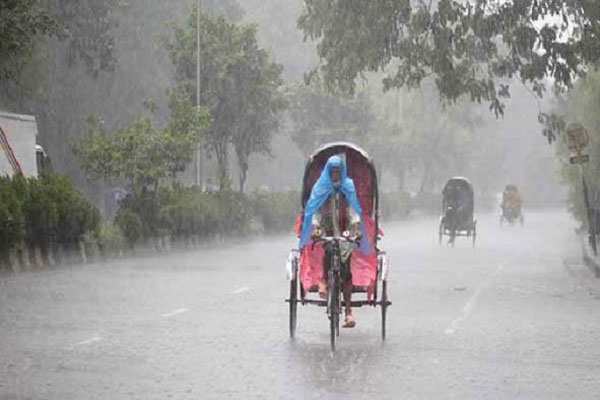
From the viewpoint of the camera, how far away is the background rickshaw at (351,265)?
14.4 meters

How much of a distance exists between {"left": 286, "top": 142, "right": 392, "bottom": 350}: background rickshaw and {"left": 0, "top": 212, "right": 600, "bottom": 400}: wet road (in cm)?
42

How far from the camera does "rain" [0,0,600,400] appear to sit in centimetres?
1210

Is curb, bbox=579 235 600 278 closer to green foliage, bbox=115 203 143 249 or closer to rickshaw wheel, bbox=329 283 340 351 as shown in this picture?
green foliage, bbox=115 203 143 249

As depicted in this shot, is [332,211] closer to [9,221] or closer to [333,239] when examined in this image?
[333,239]

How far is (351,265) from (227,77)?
1435 inches

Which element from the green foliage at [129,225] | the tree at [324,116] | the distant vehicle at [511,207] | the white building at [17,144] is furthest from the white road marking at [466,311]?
the tree at [324,116]

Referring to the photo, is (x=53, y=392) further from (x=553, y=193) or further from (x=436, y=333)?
(x=553, y=193)

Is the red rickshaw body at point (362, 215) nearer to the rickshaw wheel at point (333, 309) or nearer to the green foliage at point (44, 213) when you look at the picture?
the rickshaw wheel at point (333, 309)

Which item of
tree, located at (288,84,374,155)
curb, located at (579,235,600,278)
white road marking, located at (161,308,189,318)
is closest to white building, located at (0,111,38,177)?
white road marking, located at (161,308,189,318)

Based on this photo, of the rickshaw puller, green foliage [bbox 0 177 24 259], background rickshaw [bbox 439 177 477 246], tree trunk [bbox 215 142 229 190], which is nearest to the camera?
the rickshaw puller

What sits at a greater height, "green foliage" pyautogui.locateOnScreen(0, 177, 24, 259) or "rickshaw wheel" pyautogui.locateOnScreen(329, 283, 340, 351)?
"green foliage" pyautogui.locateOnScreen(0, 177, 24, 259)

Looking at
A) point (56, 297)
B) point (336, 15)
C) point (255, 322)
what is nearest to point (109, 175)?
point (336, 15)

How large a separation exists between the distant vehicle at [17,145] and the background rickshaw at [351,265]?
14832mm

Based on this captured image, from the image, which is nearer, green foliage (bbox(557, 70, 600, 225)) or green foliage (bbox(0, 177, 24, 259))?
green foliage (bbox(0, 177, 24, 259))
